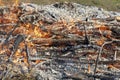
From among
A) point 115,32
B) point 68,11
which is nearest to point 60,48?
point 115,32

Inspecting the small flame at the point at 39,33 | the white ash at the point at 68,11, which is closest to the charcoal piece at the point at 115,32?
the small flame at the point at 39,33

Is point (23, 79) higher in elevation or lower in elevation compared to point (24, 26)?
lower

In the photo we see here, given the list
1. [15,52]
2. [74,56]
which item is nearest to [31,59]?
[15,52]

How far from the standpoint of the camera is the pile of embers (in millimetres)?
8133

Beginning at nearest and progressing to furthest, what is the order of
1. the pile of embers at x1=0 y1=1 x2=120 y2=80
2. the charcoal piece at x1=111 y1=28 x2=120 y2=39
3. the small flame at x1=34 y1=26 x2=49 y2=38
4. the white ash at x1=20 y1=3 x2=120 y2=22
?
the pile of embers at x1=0 y1=1 x2=120 y2=80, the small flame at x1=34 y1=26 x2=49 y2=38, the charcoal piece at x1=111 y1=28 x2=120 y2=39, the white ash at x1=20 y1=3 x2=120 y2=22

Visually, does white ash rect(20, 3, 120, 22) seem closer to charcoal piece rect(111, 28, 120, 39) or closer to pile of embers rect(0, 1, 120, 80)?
pile of embers rect(0, 1, 120, 80)

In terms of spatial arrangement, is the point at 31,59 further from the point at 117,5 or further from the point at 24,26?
the point at 117,5

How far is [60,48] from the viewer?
29.2 ft

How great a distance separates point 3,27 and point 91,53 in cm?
272

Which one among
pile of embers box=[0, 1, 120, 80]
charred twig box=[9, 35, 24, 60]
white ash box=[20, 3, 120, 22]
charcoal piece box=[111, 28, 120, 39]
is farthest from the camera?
white ash box=[20, 3, 120, 22]

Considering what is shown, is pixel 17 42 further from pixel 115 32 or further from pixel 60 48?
pixel 115 32

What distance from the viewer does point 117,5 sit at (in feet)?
65.8

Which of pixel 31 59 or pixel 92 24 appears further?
pixel 92 24

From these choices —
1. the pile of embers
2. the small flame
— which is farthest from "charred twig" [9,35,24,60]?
the small flame
